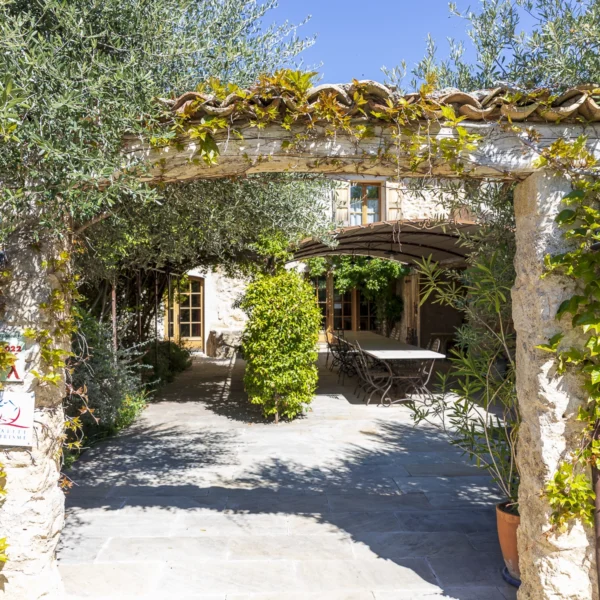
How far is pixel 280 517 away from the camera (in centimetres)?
384

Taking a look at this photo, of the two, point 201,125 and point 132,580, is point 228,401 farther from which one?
point 201,125

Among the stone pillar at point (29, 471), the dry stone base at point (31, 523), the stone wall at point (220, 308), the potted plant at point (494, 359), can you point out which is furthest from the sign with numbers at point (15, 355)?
Result: the stone wall at point (220, 308)

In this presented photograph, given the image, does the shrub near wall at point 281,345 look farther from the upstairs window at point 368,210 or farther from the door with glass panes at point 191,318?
the upstairs window at point 368,210

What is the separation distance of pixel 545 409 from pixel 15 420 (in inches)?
92.1

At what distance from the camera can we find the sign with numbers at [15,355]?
2.49m

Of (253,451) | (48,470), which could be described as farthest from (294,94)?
(253,451)

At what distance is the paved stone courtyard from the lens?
293 cm

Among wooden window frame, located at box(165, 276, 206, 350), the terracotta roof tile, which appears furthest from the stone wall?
the terracotta roof tile

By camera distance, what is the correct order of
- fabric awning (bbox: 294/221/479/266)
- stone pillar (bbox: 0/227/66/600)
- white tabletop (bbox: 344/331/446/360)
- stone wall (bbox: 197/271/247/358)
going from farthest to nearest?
stone wall (bbox: 197/271/247/358)
fabric awning (bbox: 294/221/479/266)
white tabletop (bbox: 344/331/446/360)
stone pillar (bbox: 0/227/66/600)

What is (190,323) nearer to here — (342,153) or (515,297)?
(342,153)

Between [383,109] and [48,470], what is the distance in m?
2.22

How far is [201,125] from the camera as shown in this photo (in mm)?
2447

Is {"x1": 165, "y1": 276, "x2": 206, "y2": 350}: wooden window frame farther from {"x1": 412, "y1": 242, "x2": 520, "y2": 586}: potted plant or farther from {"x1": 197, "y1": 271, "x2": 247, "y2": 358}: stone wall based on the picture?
{"x1": 412, "y1": 242, "x2": 520, "y2": 586}: potted plant

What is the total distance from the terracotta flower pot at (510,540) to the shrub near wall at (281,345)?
3860 mm
